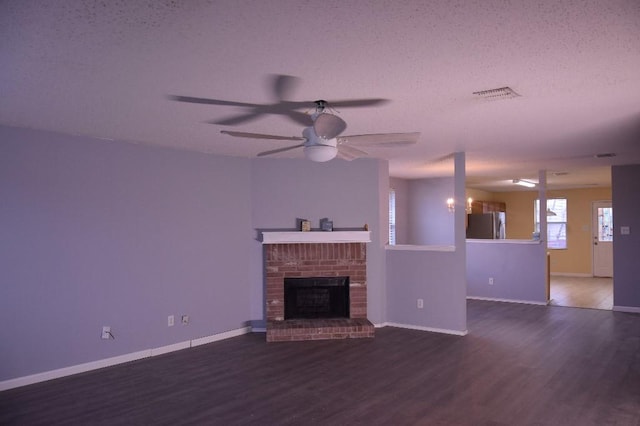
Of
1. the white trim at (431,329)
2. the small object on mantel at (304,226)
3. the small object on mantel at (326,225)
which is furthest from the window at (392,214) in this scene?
the small object on mantel at (304,226)

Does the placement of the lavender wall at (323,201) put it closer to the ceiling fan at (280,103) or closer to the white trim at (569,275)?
the ceiling fan at (280,103)

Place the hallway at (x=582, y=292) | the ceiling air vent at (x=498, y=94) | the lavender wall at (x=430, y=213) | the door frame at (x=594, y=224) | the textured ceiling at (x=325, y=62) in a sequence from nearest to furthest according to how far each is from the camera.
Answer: the textured ceiling at (x=325, y=62) < the ceiling air vent at (x=498, y=94) < the hallway at (x=582, y=292) < the lavender wall at (x=430, y=213) < the door frame at (x=594, y=224)

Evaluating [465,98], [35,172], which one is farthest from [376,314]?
[35,172]

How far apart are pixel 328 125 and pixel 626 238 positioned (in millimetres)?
6383

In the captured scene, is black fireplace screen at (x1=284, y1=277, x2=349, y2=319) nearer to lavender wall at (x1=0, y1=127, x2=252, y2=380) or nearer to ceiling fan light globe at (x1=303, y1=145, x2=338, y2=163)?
lavender wall at (x1=0, y1=127, x2=252, y2=380)

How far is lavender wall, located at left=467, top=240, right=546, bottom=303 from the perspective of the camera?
7.68 m

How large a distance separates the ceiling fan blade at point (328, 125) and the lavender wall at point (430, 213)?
6.29 metres

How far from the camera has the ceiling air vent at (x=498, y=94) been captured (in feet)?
10.2

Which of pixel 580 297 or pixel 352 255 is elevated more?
pixel 352 255

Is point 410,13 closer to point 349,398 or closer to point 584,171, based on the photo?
point 349,398

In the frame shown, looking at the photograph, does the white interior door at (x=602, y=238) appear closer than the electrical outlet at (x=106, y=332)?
No

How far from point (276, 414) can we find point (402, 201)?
256 inches

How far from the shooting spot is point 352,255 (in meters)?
6.07

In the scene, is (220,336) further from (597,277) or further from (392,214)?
(597,277)
